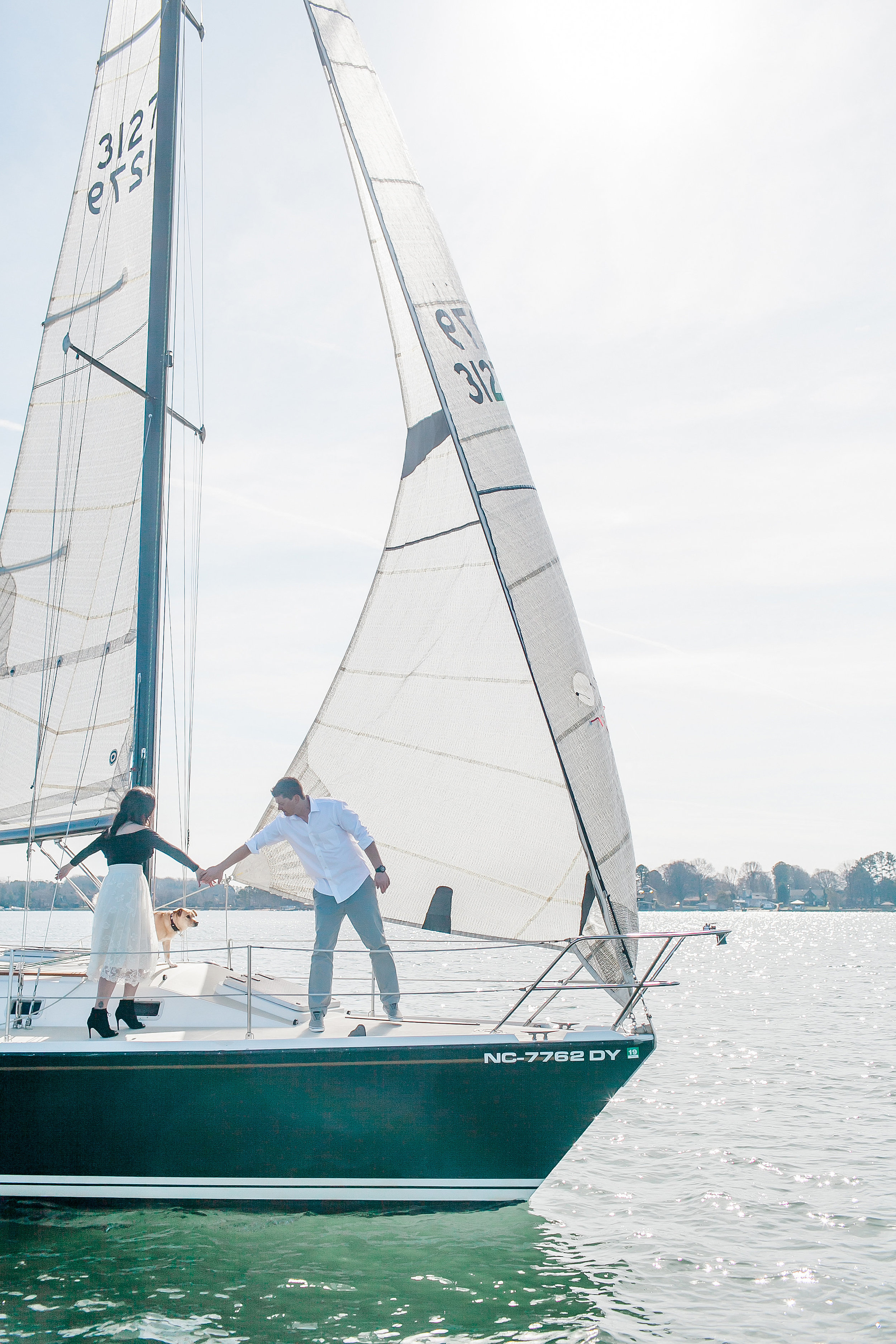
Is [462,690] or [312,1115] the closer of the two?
[312,1115]

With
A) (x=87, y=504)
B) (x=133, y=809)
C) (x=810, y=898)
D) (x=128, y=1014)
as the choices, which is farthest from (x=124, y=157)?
(x=810, y=898)

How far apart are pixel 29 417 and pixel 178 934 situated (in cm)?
525

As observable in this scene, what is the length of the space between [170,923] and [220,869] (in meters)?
1.09

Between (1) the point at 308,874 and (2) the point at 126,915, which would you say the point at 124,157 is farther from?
(2) the point at 126,915

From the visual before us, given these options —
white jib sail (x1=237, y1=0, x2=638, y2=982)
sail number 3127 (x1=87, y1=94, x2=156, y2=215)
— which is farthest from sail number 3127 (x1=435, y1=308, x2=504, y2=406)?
sail number 3127 (x1=87, y1=94, x2=156, y2=215)

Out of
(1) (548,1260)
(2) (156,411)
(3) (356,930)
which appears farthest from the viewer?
(2) (156,411)

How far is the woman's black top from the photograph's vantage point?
6.97 m

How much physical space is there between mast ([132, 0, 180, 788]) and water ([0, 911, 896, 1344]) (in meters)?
3.43

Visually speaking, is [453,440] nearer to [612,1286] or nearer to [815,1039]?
[612,1286]

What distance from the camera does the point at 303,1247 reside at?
21.4 ft

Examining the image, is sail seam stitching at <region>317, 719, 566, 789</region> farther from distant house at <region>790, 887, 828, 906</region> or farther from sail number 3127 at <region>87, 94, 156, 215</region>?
distant house at <region>790, 887, 828, 906</region>

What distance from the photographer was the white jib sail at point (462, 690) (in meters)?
6.97

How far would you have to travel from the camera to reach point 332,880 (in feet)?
23.3

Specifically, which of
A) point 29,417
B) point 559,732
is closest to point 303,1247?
point 559,732
